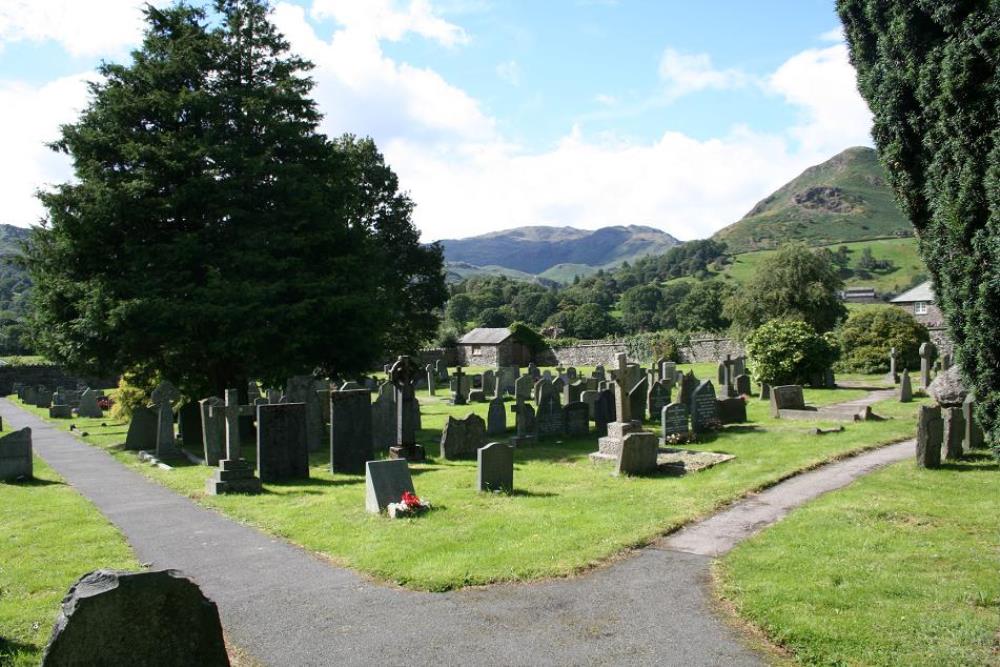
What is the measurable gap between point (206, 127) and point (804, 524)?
18507 mm

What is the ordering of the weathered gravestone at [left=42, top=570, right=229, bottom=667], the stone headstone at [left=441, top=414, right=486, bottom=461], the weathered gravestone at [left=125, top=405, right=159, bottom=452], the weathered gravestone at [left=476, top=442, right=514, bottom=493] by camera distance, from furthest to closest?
the weathered gravestone at [left=125, top=405, right=159, bottom=452] → the stone headstone at [left=441, top=414, right=486, bottom=461] → the weathered gravestone at [left=476, top=442, right=514, bottom=493] → the weathered gravestone at [left=42, top=570, right=229, bottom=667]

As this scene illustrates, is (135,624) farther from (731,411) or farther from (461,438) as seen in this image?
(731,411)

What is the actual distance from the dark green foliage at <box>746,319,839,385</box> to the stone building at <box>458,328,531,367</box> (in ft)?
104

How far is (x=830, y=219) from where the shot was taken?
168m

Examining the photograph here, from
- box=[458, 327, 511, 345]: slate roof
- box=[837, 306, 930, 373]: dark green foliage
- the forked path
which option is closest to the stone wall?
box=[458, 327, 511, 345]: slate roof

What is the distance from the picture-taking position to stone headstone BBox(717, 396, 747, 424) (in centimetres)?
1909

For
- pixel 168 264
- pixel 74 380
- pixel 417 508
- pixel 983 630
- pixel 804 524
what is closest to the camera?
pixel 983 630

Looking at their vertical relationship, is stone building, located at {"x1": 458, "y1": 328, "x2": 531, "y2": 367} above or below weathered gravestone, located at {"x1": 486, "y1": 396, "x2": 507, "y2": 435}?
above

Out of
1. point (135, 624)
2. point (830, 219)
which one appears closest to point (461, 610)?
point (135, 624)

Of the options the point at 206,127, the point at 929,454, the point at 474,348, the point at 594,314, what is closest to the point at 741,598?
the point at 929,454

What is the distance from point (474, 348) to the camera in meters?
60.3

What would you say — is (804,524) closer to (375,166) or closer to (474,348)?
(375,166)

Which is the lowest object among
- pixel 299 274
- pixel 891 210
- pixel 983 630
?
pixel 983 630

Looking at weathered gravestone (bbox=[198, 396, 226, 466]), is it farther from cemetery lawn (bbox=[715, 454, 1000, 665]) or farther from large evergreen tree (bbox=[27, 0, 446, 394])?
cemetery lawn (bbox=[715, 454, 1000, 665])
